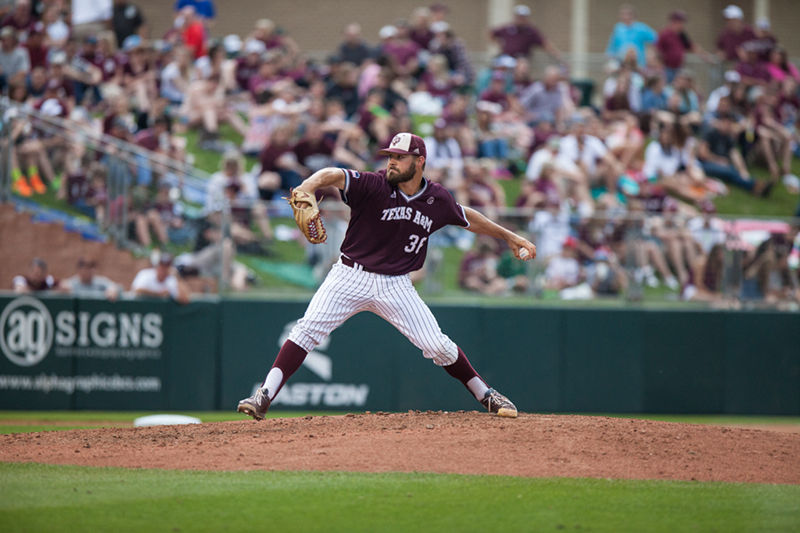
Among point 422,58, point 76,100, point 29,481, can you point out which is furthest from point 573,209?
point 29,481

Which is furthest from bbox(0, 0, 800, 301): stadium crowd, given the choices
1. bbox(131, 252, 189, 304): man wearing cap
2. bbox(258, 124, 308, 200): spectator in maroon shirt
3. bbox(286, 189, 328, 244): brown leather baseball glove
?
bbox(286, 189, 328, 244): brown leather baseball glove

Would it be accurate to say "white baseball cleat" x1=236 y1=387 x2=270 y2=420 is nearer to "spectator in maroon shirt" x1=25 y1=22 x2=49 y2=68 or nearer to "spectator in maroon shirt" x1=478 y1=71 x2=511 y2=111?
"spectator in maroon shirt" x1=25 y1=22 x2=49 y2=68

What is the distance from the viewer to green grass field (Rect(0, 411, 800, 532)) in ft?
18.2

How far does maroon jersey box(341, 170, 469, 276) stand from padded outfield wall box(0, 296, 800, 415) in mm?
5692

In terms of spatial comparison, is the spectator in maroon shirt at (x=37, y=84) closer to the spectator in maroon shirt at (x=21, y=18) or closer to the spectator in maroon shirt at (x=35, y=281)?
the spectator in maroon shirt at (x=21, y=18)

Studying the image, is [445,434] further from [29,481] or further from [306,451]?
[29,481]

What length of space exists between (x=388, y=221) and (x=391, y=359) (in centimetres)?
620

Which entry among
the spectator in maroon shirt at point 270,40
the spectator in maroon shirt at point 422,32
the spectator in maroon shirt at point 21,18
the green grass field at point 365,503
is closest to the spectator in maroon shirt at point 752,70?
the spectator in maroon shirt at point 422,32

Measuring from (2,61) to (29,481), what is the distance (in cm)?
1183

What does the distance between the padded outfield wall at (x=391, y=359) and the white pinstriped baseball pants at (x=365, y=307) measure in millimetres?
5728

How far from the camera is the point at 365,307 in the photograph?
7961 mm

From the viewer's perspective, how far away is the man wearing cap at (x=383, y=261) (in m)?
7.72

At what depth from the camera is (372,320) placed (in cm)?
1371

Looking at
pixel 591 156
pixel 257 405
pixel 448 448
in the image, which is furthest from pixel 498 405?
pixel 591 156
